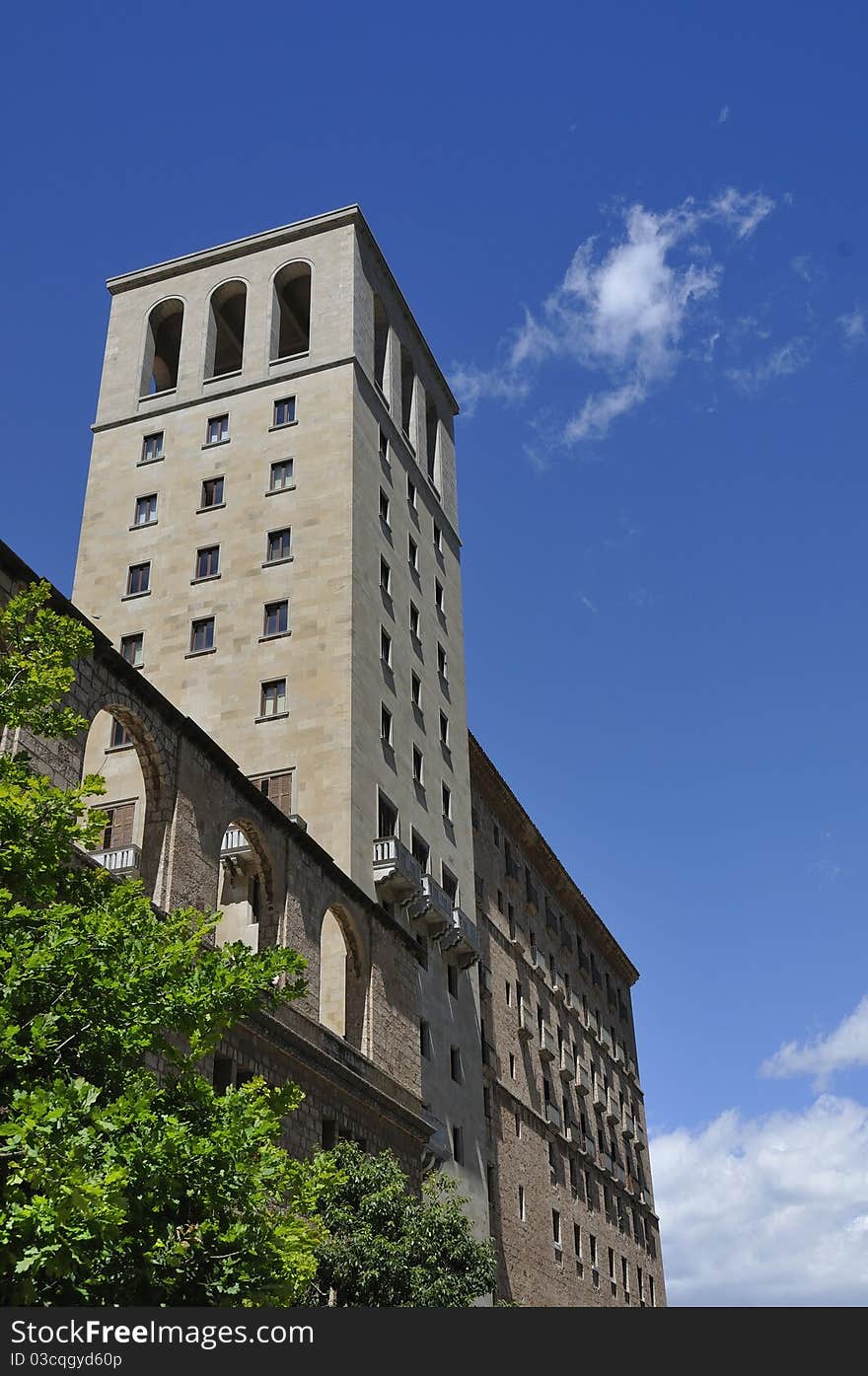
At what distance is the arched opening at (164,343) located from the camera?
5054 centimetres

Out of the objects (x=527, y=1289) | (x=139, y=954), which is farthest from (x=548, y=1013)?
(x=139, y=954)

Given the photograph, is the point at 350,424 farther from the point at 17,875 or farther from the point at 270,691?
the point at 17,875

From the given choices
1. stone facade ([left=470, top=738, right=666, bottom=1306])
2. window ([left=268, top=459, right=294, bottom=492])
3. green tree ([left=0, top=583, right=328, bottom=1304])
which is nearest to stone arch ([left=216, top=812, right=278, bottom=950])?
green tree ([left=0, top=583, right=328, bottom=1304])

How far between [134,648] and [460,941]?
13.7 m

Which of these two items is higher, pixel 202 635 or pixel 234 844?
pixel 202 635

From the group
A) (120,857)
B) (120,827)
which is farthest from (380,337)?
(120,857)

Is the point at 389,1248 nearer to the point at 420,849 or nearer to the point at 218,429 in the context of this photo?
the point at 420,849

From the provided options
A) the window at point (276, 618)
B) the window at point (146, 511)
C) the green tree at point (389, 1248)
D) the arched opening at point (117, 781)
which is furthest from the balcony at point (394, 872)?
the window at point (146, 511)

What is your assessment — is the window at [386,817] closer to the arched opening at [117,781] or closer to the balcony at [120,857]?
the arched opening at [117,781]

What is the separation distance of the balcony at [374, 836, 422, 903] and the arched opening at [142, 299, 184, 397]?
22783 mm

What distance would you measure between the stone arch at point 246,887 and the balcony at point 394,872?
446 centimetres

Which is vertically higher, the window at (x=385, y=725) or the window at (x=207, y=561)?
the window at (x=207, y=561)

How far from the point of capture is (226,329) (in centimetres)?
5216

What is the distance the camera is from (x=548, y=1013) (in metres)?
56.8
